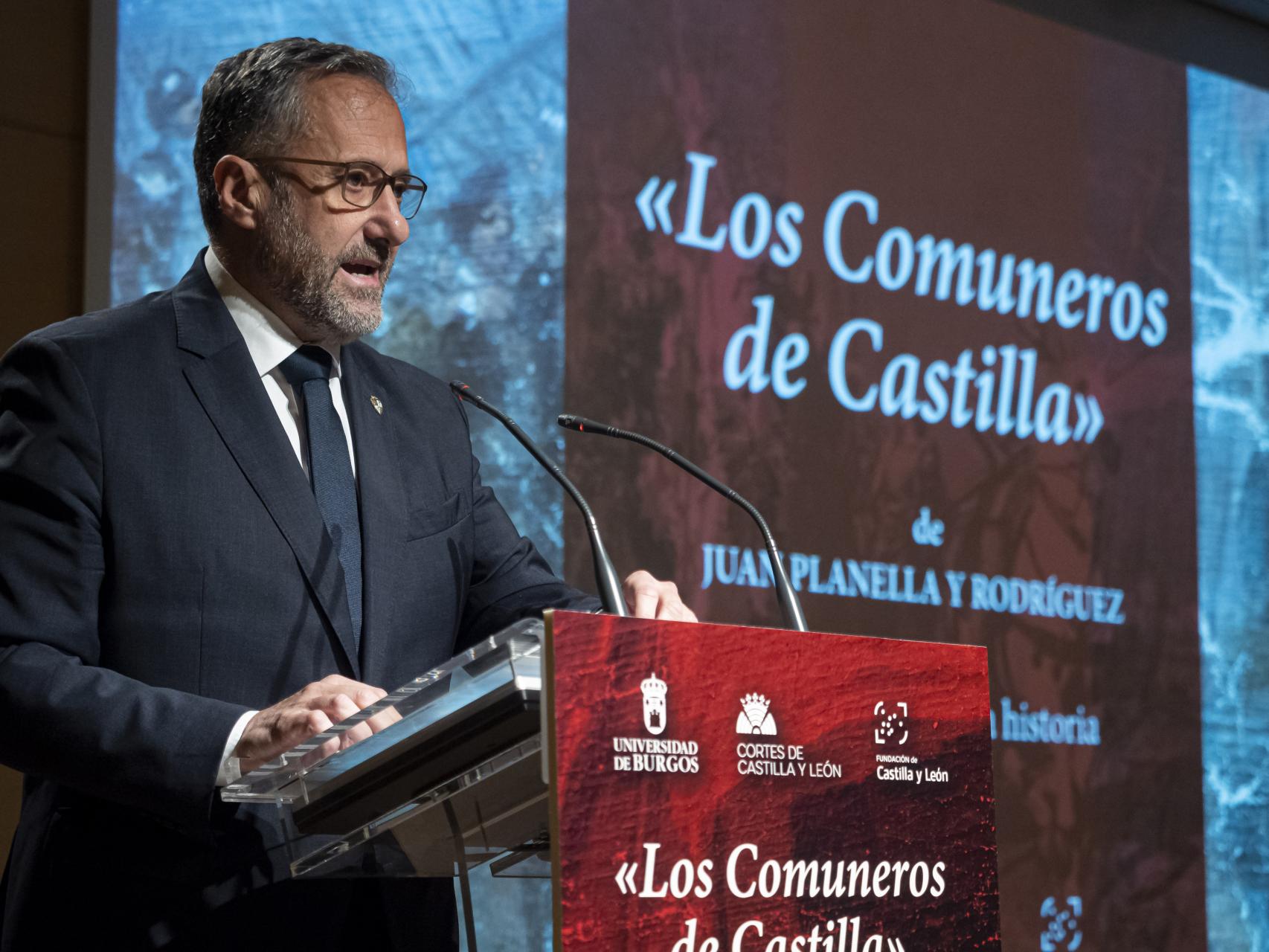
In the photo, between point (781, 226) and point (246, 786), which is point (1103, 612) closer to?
point (781, 226)

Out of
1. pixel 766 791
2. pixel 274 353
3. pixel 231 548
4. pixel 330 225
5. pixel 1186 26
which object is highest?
pixel 1186 26

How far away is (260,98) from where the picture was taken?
188 centimetres

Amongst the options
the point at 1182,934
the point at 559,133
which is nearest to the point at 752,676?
the point at 559,133

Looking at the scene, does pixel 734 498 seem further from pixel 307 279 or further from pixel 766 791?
pixel 307 279

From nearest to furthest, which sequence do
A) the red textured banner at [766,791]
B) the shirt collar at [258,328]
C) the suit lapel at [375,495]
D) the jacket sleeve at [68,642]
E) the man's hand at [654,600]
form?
the red textured banner at [766,791], the jacket sleeve at [68,642], the man's hand at [654,600], the suit lapel at [375,495], the shirt collar at [258,328]

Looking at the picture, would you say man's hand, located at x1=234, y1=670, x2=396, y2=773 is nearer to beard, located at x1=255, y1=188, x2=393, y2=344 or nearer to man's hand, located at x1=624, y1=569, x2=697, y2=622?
man's hand, located at x1=624, y1=569, x2=697, y2=622

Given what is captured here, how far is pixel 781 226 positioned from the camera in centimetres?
384

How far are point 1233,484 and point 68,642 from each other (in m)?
3.89

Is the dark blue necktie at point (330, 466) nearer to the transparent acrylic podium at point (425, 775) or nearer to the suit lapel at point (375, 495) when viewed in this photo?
the suit lapel at point (375, 495)

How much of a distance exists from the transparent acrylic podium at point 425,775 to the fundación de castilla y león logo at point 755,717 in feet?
0.54

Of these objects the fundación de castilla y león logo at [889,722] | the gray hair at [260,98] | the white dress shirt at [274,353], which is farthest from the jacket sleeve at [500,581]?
the fundación de castilla y león logo at [889,722]

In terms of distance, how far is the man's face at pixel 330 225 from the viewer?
1.84 metres

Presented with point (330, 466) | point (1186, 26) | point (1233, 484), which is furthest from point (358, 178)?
point (1186, 26)

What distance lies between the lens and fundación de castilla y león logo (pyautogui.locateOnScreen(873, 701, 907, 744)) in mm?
1357
